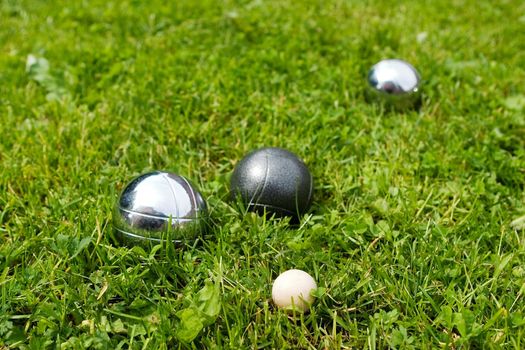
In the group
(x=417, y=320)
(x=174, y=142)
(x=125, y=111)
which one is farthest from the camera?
(x=125, y=111)

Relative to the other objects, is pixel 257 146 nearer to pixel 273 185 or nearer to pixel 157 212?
pixel 273 185

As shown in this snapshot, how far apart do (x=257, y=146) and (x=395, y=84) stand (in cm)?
104

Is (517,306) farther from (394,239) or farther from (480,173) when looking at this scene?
(480,173)

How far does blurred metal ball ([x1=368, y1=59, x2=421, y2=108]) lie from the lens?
151 inches

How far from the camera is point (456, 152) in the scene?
3463 mm

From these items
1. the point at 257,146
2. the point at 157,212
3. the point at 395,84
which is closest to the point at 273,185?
the point at 157,212

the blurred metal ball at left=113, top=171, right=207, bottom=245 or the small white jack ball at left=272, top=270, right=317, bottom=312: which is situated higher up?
the blurred metal ball at left=113, top=171, right=207, bottom=245

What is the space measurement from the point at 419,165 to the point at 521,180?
0.56 meters

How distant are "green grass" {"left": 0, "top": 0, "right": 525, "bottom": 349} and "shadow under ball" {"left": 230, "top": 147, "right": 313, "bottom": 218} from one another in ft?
0.30

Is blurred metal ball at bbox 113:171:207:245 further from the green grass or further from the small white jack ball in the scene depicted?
the small white jack ball

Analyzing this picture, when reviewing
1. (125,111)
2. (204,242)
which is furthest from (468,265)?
(125,111)

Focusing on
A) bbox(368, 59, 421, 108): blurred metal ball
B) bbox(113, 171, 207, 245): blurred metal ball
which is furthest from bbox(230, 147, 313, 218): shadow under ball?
bbox(368, 59, 421, 108): blurred metal ball

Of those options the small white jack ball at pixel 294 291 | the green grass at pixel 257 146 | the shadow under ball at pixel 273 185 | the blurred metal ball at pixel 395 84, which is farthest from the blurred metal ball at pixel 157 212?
the blurred metal ball at pixel 395 84

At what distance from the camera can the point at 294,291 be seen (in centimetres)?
236
